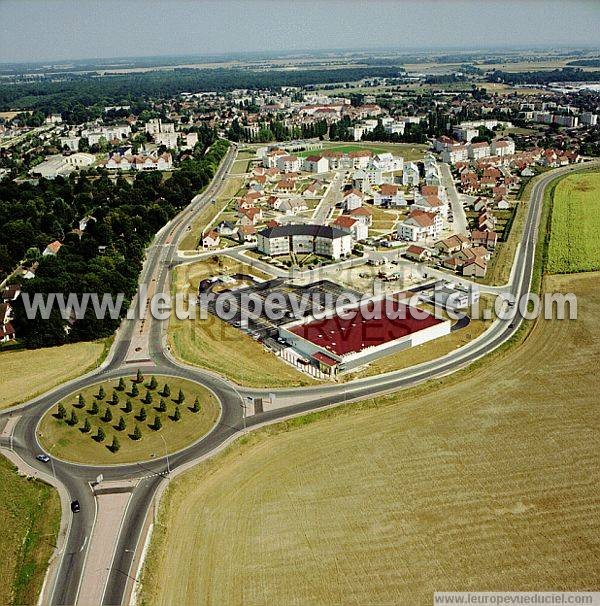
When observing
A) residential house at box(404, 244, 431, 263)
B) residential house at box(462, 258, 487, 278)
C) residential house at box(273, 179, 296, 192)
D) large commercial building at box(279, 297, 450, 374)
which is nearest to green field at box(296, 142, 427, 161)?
residential house at box(273, 179, 296, 192)

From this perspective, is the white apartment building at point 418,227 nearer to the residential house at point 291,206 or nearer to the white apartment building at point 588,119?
the residential house at point 291,206

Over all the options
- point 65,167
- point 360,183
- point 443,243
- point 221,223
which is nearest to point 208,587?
point 443,243

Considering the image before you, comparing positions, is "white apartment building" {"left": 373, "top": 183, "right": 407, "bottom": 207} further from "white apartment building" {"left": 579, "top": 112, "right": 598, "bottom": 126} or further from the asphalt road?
"white apartment building" {"left": 579, "top": 112, "right": 598, "bottom": 126}

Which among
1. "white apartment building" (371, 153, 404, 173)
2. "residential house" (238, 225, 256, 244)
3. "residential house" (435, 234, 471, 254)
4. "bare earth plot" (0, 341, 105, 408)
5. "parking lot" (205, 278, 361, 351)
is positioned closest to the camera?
"bare earth plot" (0, 341, 105, 408)

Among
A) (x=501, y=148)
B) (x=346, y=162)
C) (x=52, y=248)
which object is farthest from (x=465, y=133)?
(x=52, y=248)

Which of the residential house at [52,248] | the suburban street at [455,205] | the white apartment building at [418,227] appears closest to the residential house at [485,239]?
the white apartment building at [418,227]

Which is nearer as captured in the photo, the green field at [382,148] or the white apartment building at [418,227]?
the white apartment building at [418,227]

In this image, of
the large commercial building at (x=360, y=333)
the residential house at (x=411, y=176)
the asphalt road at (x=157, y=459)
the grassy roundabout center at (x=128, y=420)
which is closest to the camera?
the asphalt road at (x=157, y=459)
